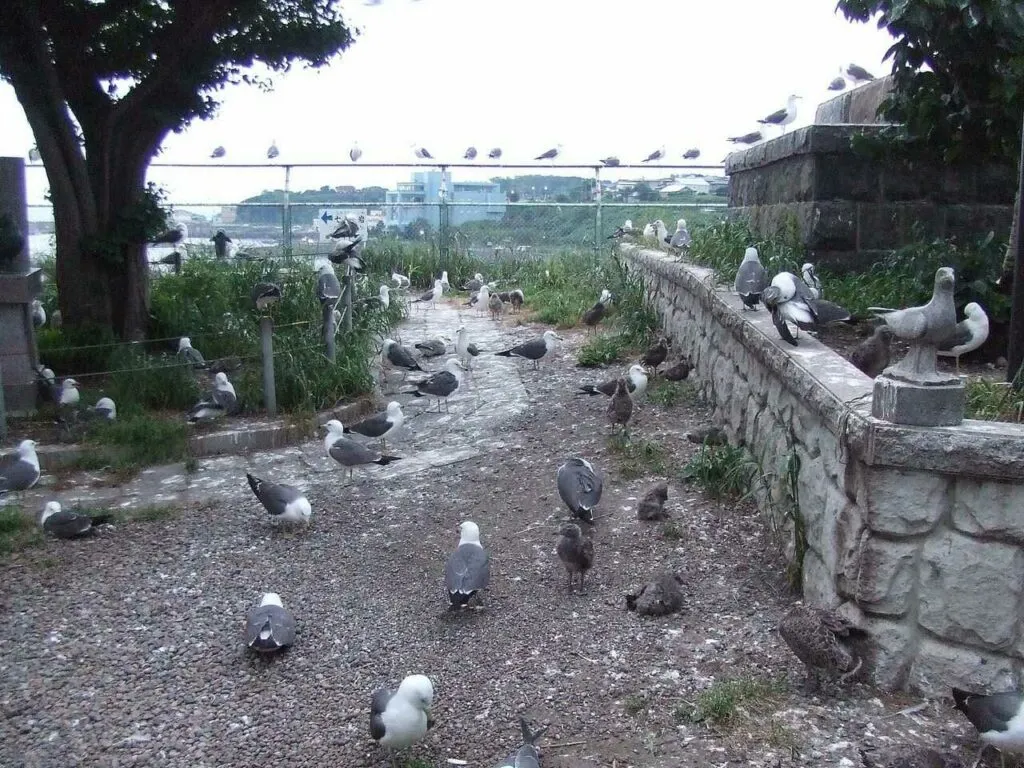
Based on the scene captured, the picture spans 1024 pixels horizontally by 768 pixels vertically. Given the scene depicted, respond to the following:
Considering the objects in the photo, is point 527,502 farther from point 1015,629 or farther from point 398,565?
point 1015,629

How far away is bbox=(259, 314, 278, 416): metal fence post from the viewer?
788 centimetres

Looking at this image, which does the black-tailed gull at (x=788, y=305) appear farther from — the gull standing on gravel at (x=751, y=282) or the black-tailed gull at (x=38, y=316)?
the black-tailed gull at (x=38, y=316)

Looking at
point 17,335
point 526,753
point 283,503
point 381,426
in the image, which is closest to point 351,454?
point 381,426

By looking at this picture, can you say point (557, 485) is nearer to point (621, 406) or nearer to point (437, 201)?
point (621, 406)

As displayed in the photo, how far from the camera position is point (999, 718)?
3121 mm

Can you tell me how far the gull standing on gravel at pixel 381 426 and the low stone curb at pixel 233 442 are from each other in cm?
55

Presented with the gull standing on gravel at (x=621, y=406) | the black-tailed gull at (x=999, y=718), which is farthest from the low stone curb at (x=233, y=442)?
the black-tailed gull at (x=999, y=718)

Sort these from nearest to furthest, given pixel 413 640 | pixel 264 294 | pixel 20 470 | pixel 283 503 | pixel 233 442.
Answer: pixel 413 640 → pixel 283 503 → pixel 20 470 → pixel 233 442 → pixel 264 294

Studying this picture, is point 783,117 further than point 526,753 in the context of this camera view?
Yes

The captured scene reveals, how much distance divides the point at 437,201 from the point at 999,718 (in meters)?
15.6

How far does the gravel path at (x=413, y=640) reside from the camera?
360 centimetres

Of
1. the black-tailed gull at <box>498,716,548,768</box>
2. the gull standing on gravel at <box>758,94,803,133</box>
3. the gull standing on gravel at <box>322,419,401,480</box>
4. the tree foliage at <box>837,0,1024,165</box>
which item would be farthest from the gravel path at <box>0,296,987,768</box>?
the gull standing on gravel at <box>758,94,803,133</box>

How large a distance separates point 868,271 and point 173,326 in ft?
22.9

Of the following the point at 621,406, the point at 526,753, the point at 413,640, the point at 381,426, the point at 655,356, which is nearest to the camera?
the point at 526,753
